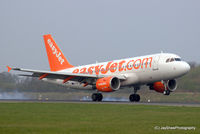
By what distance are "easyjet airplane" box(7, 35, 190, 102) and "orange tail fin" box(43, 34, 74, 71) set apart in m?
4.34

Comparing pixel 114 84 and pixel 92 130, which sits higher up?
pixel 114 84

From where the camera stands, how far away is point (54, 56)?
166 feet

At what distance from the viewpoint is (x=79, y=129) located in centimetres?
1577

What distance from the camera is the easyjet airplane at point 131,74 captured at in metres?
38.0

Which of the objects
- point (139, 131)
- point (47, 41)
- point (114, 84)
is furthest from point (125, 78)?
point (139, 131)

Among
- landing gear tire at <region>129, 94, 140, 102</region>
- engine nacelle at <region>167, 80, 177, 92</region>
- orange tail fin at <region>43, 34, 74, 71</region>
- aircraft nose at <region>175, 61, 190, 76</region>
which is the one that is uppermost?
orange tail fin at <region>43, 34, 74, 71</region>

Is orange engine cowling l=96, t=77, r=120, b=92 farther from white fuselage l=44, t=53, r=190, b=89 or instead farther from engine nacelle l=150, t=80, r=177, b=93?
engine nacelle l=150, t=80, r=177, b=93

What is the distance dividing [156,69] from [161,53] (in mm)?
2049

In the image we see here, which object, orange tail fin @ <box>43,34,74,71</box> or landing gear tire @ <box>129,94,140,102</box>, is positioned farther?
orange tail fin @ <box>43,34,74,71</box>

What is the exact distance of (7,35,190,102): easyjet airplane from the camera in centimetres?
3797

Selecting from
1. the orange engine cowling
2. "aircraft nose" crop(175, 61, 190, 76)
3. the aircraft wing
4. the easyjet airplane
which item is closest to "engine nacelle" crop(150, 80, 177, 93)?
the easyjet airplane

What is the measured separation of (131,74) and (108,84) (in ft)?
8.71

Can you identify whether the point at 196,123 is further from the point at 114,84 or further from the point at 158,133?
the point at 114,84

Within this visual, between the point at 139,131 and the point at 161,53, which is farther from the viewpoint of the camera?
the point at 161,53
